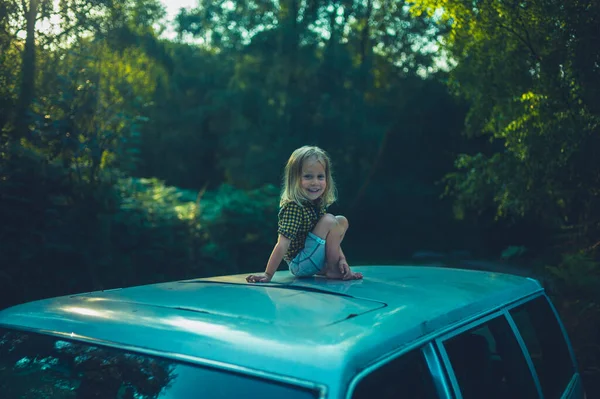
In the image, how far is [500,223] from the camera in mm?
22844

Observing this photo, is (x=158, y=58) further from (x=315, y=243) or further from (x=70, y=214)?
(x=315, y=243)

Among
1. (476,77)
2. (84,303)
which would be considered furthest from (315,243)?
(476,77)

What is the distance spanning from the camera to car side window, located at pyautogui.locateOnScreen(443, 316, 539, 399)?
8.46ft

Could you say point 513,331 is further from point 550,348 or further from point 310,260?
point 310,260

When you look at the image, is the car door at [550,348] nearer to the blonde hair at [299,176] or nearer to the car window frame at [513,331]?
the car window frame at [513,331]

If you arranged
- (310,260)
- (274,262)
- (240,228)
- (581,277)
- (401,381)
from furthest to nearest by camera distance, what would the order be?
(240,228) < (581,277) < (310,260) < (274,262) < (401,381)

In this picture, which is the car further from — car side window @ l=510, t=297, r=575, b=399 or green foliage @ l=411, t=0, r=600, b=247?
green foliage @ l=411, t=0, r=600, b=247

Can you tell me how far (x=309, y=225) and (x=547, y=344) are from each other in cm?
146

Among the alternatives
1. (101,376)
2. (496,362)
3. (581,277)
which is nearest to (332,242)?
(496,362)

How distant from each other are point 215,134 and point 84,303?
26009mm

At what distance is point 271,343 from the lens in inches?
68.4

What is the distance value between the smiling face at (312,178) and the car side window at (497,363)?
52.2 inches

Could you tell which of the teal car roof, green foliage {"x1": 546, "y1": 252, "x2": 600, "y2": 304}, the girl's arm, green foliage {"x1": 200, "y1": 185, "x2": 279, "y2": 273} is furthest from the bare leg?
green foliage {"x1": 200, "y1": 185, "x2": 279, "y2": 273}

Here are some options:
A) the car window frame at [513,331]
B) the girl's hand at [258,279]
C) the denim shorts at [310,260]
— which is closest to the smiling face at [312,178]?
the denim shorts at [310,260]
